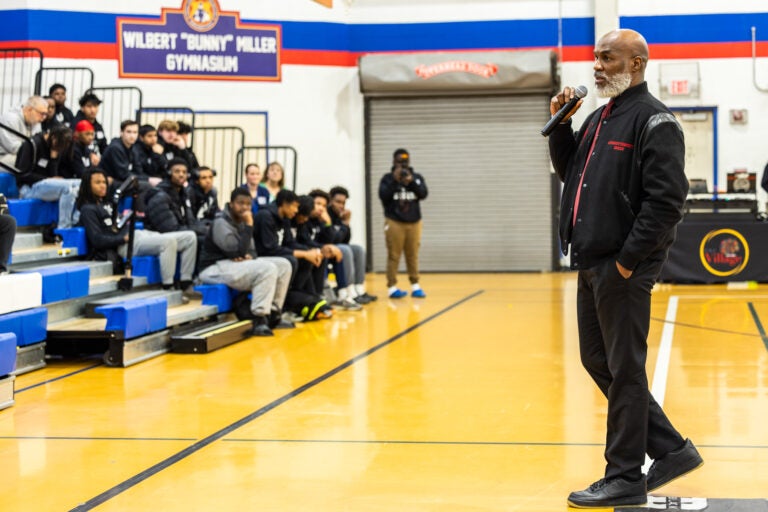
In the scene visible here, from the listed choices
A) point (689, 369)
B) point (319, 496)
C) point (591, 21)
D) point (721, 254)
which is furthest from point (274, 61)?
point (319, 496)

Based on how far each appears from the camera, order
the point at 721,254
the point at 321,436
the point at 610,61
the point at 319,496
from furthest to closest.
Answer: the point at 721,254
the point at 321,436
the point at 319,496
the point at 610,61

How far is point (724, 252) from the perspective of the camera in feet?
48.5

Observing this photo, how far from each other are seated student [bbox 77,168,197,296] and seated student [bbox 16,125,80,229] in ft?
1.07

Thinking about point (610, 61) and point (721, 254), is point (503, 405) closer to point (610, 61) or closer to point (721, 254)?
point (610, 61)

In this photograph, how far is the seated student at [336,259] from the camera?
1274cm

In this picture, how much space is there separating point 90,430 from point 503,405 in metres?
2.58

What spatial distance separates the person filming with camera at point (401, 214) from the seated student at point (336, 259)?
1105mm

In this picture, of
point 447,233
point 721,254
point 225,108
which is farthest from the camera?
point 447,233

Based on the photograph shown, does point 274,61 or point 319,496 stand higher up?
point 274,61

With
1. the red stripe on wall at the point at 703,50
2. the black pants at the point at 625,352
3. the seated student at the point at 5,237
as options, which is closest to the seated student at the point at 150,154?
the seated student at the point at 5,237

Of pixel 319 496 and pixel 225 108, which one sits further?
pixel 225 108

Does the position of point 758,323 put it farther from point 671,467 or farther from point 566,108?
point 566,108

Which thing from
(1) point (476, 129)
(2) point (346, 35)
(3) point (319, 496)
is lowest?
(3) point (319, 496)

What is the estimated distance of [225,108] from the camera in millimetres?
16953
